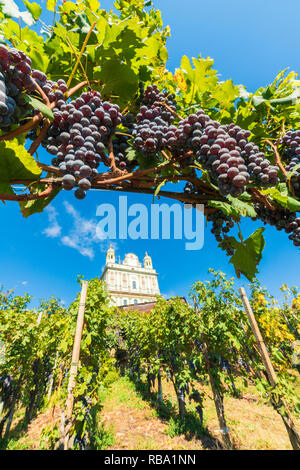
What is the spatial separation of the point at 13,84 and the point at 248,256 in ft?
4.23

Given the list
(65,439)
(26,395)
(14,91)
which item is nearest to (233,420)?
(65,439)

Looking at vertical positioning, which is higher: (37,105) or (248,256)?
(37,105)

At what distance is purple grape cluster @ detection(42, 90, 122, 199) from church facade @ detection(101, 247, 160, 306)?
162 ft

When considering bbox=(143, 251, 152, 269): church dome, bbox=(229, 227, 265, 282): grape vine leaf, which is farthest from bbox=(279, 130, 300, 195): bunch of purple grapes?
bbox=(143, 251, 152, 269): church dome

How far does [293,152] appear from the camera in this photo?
4.15 ft

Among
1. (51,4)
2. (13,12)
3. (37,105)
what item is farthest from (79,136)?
(51,4)

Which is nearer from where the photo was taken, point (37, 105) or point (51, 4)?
point (37, 105)

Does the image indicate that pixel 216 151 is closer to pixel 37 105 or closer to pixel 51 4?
pixel 37 105

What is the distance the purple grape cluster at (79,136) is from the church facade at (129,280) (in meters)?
49.5

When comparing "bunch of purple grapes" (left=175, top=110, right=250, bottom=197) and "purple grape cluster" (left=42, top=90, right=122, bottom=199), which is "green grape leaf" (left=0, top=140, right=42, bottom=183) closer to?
"purple grape cluster" (left=42, top=90, right=122, bottom=199)

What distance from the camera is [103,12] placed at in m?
1.23

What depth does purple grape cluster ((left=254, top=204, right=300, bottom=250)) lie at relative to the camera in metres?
1.27

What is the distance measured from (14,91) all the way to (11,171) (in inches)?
9.7
